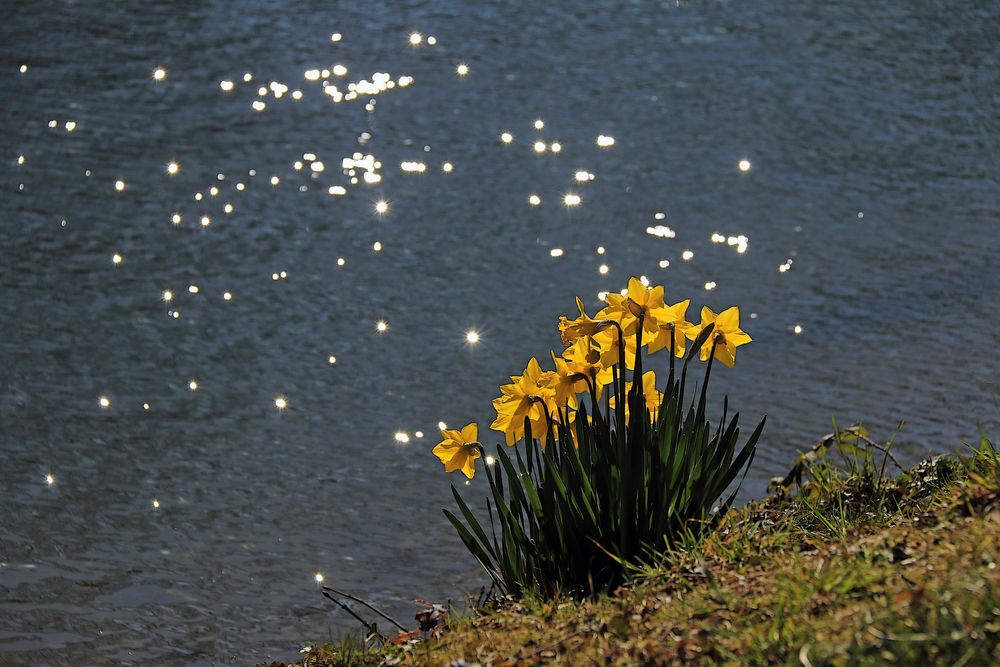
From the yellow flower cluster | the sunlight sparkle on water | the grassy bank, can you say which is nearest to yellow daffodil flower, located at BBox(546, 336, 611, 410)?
the yellow flower cluster

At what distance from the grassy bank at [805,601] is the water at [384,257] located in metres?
0.98

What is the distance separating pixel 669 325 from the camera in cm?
309

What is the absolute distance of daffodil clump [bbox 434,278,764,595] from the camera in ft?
9.80

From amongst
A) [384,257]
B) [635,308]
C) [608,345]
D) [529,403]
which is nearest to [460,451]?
[529,403]

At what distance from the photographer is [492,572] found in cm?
316

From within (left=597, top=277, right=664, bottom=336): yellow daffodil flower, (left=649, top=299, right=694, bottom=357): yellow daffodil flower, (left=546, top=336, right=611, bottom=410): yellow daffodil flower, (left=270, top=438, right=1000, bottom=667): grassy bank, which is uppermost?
(left=597, top=277, right=664, bottom=336): yellow daffodil flower

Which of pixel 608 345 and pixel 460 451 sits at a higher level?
pixel 608 345

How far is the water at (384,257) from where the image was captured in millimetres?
4039

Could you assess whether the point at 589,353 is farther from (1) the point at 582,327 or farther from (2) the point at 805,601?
(2) the point at 805,601

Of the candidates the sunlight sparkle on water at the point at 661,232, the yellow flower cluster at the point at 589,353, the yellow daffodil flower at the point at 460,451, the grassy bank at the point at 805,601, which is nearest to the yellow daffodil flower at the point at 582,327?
the yellow flower cluster at the point at 589,353

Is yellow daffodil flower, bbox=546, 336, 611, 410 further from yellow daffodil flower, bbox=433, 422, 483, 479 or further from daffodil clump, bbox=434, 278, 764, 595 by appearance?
yellow daffodil flower, bbox=433, 422, 483, 479

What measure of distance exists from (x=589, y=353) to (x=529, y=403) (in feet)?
0.65

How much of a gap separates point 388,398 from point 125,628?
1790 millimetres

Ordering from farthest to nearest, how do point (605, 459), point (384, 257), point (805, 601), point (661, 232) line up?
point (661, 232)
point (384, 257)
point (605, 459)
point (805, 601)
